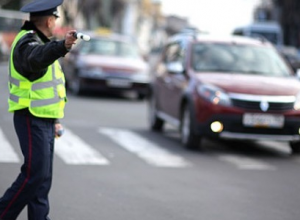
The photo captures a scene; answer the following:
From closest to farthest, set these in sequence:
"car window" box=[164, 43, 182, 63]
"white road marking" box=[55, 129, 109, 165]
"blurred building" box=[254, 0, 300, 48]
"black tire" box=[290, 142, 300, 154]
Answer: "white road marking" box=[55, 129, 109, 165]
"black tire" box=[290, 142, 300, 154]
"car window" box=[164, 43, 182, 63]
"blurred building" box=[254, 0, 300, 48]

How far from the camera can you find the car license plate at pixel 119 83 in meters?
21.0

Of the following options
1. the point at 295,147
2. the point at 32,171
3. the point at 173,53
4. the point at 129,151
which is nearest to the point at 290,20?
the point at 173,53

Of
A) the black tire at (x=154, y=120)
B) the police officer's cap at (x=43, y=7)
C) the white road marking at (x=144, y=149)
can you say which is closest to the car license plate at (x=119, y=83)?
the black tire at (x=154, y=120)

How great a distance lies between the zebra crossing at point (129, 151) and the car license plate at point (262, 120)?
1.55 ft

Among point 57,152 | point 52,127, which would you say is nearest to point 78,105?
point 57,152

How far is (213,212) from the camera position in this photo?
7.38 metres

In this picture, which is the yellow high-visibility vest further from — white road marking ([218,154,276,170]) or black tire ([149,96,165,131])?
black tire ([149,96,165,131])

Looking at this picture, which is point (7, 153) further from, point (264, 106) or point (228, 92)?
point (264, 106)

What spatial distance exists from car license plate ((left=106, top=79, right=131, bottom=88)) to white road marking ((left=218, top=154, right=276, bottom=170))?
9.75 m

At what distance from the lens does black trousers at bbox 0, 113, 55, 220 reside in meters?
5.62

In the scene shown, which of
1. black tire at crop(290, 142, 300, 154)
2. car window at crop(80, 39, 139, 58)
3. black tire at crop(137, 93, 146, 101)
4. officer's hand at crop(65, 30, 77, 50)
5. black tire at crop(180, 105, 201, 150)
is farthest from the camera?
car window at crop(80, 39, 139, 58)

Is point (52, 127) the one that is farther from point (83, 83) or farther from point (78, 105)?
point (83, 83)

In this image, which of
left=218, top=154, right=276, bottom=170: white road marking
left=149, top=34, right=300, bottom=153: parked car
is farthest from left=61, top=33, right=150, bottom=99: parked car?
left=218, top=154, right=276, bottom=170: white road marking

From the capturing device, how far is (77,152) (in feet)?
36.0
